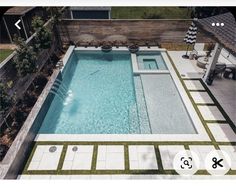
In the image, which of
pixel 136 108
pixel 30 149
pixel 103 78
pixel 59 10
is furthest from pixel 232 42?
pixel 59 10

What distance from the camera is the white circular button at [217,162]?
32.1 ft

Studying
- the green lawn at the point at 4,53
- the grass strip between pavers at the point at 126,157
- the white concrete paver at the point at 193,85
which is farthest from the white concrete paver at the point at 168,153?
the green lawn at the point at 4,53

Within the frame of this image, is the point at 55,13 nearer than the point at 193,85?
No

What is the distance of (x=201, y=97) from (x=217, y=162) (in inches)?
210

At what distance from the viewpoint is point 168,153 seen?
1059 centimetres

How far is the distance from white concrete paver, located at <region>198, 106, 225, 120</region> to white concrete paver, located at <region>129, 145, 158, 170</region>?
4448 millimetres

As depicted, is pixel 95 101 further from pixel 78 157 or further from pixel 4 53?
pixel 4 53

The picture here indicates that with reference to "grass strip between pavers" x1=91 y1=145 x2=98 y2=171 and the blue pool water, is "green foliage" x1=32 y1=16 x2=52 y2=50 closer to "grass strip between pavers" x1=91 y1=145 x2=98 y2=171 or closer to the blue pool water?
the blue pool water

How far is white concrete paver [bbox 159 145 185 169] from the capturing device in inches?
396

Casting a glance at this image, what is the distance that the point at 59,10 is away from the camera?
20281mm

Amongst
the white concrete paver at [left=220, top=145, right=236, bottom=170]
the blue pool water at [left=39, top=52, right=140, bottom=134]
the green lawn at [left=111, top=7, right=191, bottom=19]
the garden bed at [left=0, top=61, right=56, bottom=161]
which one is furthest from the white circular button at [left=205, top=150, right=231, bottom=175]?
the green lawn at [left=111, top=7, right=191, bottom=19]

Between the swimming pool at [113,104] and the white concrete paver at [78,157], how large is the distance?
184 centimetres

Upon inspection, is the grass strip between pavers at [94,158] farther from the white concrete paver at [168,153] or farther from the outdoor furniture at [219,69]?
the outdoor furniture at [219,69]

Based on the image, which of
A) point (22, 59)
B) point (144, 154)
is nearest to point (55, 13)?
point (22, 59)
